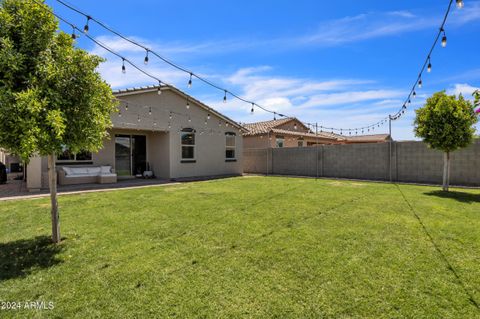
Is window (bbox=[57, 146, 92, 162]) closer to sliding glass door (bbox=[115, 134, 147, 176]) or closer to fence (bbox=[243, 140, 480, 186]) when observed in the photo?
sliding glass door (bbox=[115, 134, 147, 176])

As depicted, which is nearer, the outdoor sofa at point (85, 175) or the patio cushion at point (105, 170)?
the outdoor sofa at point (85, 175)

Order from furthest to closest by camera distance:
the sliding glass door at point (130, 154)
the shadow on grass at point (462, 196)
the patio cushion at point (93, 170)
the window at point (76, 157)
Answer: the sliding glass door at point (130, 154) → the patio cushion at point (93, 170) → the window at point (76, 157) → the shadow on grass at point (462, 196)

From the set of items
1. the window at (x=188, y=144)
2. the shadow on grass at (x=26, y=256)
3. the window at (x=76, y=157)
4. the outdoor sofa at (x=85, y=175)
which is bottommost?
the shadow on grass at (x=26, y=256)

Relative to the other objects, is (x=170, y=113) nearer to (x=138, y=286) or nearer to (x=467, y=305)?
(x=138, y=286)

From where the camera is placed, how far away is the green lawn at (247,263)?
2.50 meters

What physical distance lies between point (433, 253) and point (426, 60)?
496 centimetres

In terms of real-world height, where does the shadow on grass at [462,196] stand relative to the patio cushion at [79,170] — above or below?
below

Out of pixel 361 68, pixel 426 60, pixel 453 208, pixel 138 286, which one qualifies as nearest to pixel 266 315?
pixel 138 286

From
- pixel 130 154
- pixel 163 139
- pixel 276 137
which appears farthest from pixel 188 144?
pixel 276 137

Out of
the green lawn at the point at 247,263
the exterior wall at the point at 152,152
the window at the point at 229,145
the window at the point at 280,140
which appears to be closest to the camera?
the green lawn at the point at 247,263

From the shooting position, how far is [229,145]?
16078 mm

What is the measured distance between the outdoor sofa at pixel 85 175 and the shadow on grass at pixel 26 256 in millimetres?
7107

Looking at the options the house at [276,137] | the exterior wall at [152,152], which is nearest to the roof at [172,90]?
the exterior wall at [152,152]

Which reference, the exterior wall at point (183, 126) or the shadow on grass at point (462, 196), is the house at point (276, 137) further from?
the shadow on grass at point (462, 196)
